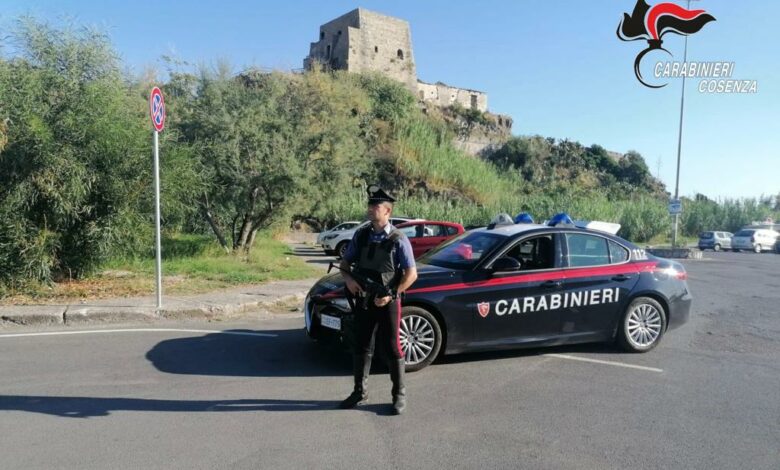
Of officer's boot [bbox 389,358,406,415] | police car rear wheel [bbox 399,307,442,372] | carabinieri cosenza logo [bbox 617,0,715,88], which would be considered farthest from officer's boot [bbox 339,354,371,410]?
carabinieri cosenza logo [bbox 617,0,715,88]

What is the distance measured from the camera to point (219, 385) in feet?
17.4

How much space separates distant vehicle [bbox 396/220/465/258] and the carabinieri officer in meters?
10.4

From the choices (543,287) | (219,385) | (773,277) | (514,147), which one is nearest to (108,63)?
(219,385)

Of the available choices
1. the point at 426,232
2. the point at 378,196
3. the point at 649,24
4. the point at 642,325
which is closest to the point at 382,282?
the point at 378,196

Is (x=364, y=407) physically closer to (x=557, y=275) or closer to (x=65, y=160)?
(x=557, y=275)

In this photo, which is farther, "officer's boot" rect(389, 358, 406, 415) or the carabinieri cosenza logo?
the carabinieri cosenza logo

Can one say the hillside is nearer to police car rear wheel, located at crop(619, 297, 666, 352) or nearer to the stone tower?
police car rear wheel, located at crop(619, 297, 666, 352)

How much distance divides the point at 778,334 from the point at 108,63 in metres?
12.5

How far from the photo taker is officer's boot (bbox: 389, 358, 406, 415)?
462cm

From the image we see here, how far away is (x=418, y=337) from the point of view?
5.77 metres

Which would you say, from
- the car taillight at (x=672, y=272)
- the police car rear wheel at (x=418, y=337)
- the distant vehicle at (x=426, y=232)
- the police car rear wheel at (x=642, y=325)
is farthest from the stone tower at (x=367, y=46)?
the police car rear wheel at (x=418, y=337)

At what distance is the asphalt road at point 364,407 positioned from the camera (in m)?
3.85

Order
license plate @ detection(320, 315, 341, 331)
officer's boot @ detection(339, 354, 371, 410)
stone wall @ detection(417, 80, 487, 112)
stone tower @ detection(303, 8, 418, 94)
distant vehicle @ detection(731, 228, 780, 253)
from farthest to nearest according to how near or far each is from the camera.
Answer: stone wall @ detection(417, 80, 487, 112) → stone tower @ detection(303, 8, 418, 94) → distant vehicle @ detection(731, 228, 780, 253) → license plate @ detection(320, 315, 341, 331) → officer's boot @ detection(339, 354, 371, 410)

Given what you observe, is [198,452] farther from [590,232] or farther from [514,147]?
[514,147]
